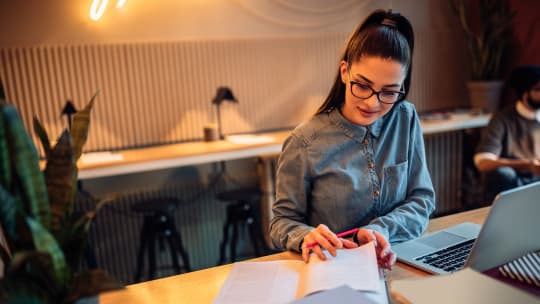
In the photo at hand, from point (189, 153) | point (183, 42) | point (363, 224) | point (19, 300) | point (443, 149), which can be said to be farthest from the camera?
point (443, 149)

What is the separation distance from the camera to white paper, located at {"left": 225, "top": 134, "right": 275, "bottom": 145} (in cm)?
322

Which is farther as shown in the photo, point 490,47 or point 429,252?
A: point 490,47

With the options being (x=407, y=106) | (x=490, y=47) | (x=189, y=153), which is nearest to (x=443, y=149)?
(x=490, y=47)

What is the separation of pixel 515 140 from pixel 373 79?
7.55ft

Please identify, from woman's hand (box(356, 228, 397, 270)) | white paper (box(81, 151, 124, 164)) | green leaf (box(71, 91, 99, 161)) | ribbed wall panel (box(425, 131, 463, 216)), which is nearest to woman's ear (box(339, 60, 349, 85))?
woman's hand (box(356, 228, 397, 270))

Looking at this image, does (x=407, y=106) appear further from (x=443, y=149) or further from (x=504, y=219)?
(x=443, y=149)

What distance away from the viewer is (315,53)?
12.7 ft

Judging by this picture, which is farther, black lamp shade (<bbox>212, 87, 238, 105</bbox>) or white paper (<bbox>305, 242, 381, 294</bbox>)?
black lamp shade (<bbox>212, 87, 238, 105</bbox>)

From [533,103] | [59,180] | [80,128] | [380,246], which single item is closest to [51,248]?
[59,180]

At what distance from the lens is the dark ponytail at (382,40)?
49.0 inches

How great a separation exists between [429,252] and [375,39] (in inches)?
23.9

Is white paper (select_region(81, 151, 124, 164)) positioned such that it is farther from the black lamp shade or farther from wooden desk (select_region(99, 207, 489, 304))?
wooden desk (select_region(99, 207, 489, 304))

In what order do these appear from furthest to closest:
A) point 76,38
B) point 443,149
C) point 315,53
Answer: point 443,149 → point 315,53 → point 76,38

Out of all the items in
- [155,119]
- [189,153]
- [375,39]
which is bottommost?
[189,153]
